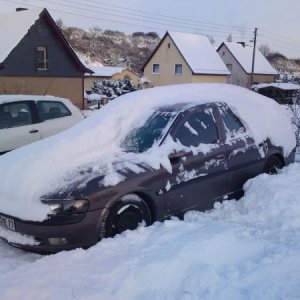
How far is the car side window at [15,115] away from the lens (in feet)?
26.5

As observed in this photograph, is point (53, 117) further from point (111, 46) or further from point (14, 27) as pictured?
point (111, 46)

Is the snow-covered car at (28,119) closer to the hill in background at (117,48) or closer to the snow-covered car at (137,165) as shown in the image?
the snow-covered car at (137,165)

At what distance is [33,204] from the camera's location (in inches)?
162

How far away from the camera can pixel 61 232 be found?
13.4 feet

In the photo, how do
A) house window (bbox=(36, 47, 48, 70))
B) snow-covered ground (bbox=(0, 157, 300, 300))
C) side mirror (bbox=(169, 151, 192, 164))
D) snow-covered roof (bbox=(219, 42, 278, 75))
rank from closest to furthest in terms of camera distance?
snow-covered ground (bbox=(0, 157, 300, 300)), side mirror (bbox=(169, 151, 192, 164)), house window (bbox=(36, 47, 48, 70)), snow-covered roof (bbox=(219, 42, 278, 75))

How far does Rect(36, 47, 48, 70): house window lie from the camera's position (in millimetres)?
28139

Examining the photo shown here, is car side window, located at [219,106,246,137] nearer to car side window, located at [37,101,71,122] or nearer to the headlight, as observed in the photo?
the headlight

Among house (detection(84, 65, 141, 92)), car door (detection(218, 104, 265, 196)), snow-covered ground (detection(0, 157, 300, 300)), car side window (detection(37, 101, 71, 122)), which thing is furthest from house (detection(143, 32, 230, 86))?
snow-covered ground (detection(0, 157, 300, 300))

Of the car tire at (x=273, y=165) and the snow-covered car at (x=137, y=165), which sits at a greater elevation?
the snow-covered car at (x=137, y=165)

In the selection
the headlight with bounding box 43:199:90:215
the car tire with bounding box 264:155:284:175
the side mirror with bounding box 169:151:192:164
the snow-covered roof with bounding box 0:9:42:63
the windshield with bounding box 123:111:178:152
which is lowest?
the car tire with bounding box 264:155:284:175

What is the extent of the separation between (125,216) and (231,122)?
2.11m

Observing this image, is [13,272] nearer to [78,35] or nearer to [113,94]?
[113,94]

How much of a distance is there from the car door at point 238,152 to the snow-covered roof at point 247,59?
50646mm

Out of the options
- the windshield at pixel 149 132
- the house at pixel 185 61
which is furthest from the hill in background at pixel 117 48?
the windshield at pixel 149 132
